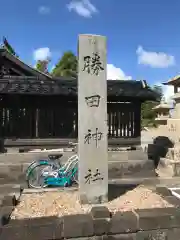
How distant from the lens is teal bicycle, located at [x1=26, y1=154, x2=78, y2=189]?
22.8 ft

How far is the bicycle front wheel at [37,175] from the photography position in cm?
737

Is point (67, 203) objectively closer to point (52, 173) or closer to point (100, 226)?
point (100, 226)

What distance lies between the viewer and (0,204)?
4590 mm

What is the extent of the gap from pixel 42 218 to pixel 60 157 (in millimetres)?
4018

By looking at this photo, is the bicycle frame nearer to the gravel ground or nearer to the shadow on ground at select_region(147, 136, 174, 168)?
the gravel ground

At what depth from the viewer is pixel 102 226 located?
4.05 metres

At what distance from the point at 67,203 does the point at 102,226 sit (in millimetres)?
924

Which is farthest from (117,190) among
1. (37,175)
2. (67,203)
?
(37,175)

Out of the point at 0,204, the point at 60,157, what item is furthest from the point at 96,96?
the point at 60,157

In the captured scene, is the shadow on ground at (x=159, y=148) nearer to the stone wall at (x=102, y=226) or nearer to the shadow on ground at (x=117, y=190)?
the shadow on ground at (x=117, y=190)

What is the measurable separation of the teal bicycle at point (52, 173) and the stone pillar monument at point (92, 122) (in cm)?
215

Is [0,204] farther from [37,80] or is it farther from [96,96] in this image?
[37,80]

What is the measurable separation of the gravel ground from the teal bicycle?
1576 mm

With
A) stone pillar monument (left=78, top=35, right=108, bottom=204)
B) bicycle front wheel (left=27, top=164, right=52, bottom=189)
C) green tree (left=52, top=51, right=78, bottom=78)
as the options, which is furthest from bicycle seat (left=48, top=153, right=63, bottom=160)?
green tree (left=52, top=51, right=78, bottom=78)
